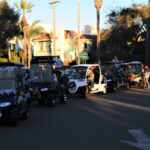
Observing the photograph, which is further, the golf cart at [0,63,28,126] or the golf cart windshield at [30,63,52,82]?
the golf cart windshield at [30,63,52,82]

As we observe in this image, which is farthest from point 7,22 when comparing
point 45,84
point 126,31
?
point 45,84

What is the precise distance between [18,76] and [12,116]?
2.27 metres

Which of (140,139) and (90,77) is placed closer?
(140,139)

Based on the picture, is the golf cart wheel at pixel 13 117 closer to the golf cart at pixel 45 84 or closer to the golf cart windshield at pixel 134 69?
the golf cart at pixel 45 84

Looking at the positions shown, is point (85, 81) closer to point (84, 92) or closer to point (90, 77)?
point (84, 92)

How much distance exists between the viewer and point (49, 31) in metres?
111

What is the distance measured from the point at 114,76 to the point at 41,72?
1239 cm

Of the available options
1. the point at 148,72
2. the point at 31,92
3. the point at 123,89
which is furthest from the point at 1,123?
the point at 148,72

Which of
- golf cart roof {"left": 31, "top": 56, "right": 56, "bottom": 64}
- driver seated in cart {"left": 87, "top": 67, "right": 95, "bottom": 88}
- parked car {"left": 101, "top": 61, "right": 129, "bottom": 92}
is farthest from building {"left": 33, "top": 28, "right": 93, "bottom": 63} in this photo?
golf cart roof {"left": 31, "top": 56, "right": 56, "bottom": 64}

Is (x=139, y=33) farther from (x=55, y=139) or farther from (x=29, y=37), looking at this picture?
(x=55, y=139)

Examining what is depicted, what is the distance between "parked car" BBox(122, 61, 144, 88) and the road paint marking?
27.6 metres

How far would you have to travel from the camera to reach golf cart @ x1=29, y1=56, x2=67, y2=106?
83.9ft

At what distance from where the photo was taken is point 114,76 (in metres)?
39.0

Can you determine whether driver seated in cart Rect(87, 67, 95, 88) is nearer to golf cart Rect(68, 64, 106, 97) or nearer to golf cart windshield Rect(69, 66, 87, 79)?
golf cart Rect(68, 64, 106, 97)
